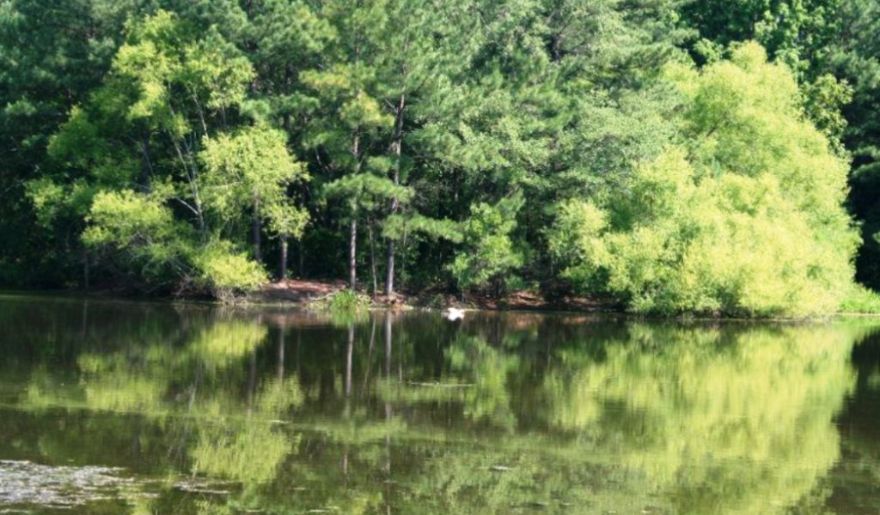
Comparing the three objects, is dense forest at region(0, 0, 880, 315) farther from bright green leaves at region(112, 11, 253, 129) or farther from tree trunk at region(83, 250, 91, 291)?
tree trunk at region(83, 250, 91, 291)

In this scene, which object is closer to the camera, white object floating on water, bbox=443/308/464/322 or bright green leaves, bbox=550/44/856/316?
white object floating on water, bbox=443/308/464/322

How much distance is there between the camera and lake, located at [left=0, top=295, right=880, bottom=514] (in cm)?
1534

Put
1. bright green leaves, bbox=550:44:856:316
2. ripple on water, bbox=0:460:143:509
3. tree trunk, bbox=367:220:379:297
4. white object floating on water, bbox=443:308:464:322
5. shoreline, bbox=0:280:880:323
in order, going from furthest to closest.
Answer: tree trunk, bbox=367:220:379:297
shoreline, bbox=0:280:880:323
bright green leaves, bbox=550:44:856:316
white object floating on water, bbox=443:308:464:322
ripple on water, bbox=0:460:143:509

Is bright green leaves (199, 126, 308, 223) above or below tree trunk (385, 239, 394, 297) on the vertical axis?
above

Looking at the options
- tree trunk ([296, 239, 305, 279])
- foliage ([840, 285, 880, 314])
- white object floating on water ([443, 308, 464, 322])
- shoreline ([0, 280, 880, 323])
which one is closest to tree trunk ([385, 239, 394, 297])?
shoreline ([0, 280, 880, 323])

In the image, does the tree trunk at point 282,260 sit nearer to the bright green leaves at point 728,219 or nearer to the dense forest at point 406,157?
the dense forest at point 406,157

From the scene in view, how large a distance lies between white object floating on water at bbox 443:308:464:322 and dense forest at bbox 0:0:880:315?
2054mm

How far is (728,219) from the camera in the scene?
45188 millimetres

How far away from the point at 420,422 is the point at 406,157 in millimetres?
27966

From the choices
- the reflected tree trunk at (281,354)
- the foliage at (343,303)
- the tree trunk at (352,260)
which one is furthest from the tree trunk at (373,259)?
the reflected tree trunk at (281,354)

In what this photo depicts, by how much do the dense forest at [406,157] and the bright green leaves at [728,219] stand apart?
10 cm

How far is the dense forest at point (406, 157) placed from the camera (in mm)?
45344

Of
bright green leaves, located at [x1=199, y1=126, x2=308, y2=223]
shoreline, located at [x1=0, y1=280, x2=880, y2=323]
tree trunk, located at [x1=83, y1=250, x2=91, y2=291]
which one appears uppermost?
bright green leaves, located at [x1=199, y1=126, x2=308, y2=223]

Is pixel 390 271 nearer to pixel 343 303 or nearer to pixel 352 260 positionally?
pixel 352 260
